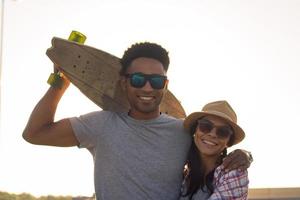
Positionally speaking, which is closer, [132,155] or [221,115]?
[132,155]

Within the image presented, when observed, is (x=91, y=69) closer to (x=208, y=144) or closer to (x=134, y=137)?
(x=134, y=137)

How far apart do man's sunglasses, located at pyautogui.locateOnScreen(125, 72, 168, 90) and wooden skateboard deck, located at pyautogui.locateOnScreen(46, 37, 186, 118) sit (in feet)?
1.59

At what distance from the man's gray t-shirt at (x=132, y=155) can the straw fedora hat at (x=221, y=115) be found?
17 cm

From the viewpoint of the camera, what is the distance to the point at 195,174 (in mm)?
4203

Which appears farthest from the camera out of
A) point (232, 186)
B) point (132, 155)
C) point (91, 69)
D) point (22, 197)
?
point (22, 197)

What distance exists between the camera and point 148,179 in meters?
4.00

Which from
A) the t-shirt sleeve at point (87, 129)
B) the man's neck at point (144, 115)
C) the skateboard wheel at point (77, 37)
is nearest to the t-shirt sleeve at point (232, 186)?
the man's neck at point (144, 115)

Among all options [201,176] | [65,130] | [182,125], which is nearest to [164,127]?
[182,125]

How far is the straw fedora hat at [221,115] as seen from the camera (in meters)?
4.22

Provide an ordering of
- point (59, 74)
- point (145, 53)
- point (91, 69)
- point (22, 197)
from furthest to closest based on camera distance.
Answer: point (22, 197) < point (91, 69) < point (59, 74) < point (145, 53)

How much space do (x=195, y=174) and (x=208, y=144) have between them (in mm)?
262

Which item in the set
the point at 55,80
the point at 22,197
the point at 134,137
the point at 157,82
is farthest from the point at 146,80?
the point at 22,197

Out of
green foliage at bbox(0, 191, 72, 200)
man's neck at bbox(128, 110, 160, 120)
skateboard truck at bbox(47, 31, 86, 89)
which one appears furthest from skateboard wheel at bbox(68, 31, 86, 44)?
green foliage at bbox(0, 191, 72, 200)

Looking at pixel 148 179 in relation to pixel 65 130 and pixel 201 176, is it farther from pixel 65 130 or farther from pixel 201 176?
pixel 65 130
